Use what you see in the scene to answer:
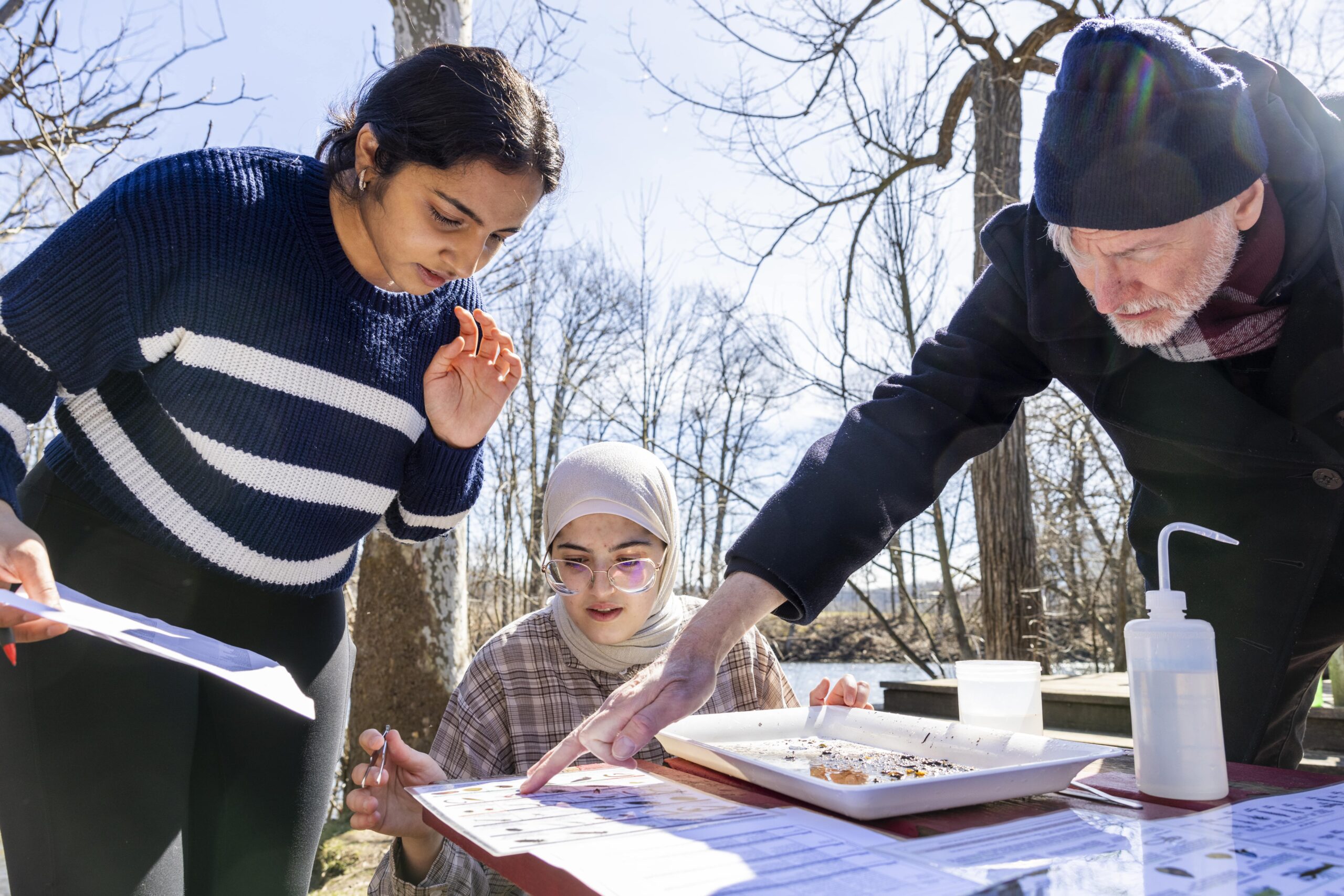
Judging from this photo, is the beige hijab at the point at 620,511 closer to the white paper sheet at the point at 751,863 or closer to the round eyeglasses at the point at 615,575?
the round eyeglasses at the point at 615,575

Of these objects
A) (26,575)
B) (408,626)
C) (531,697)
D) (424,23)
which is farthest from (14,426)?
(424,23)

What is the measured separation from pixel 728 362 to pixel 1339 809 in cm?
1086

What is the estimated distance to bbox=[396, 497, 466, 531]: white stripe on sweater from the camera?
1.52 metres

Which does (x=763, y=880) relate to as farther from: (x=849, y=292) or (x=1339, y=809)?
(x=849, y=292)

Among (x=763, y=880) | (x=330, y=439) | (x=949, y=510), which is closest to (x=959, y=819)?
(x=763, y=880)

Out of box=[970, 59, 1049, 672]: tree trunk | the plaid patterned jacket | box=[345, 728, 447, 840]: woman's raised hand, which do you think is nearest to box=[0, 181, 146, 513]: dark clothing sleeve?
box=[345, 728, 447, 840]: woman's raised hand

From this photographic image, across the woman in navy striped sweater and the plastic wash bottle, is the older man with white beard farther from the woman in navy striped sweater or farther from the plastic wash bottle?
the woman in navy striped sweater

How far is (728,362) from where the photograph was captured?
37.9ft

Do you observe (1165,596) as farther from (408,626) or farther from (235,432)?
(408,626)

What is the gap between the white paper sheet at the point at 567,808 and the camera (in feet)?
2.41

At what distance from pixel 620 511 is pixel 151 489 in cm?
85

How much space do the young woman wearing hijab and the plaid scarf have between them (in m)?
0.72

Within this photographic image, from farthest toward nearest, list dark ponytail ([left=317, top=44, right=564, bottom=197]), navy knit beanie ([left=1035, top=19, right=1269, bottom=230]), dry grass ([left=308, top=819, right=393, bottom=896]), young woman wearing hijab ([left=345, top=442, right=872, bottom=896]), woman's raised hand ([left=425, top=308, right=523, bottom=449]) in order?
dry grass ([left=308, top=819, right=393, bottom=896]) < young woman wearing hijab ([left=345, top=442, right=872, bottom=896]) < woman's raised hand ([left=425, top=308, right=523, bottom=449]) < dark ponytail ([left=317, top=44, right=564, bottom=197]) < navy knit beanie ([left=1035, top=19, right=1269, bottom=230])

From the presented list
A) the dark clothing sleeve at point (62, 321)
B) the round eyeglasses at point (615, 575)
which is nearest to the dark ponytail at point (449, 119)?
the dark clothing sleeve at point (62, 321)
